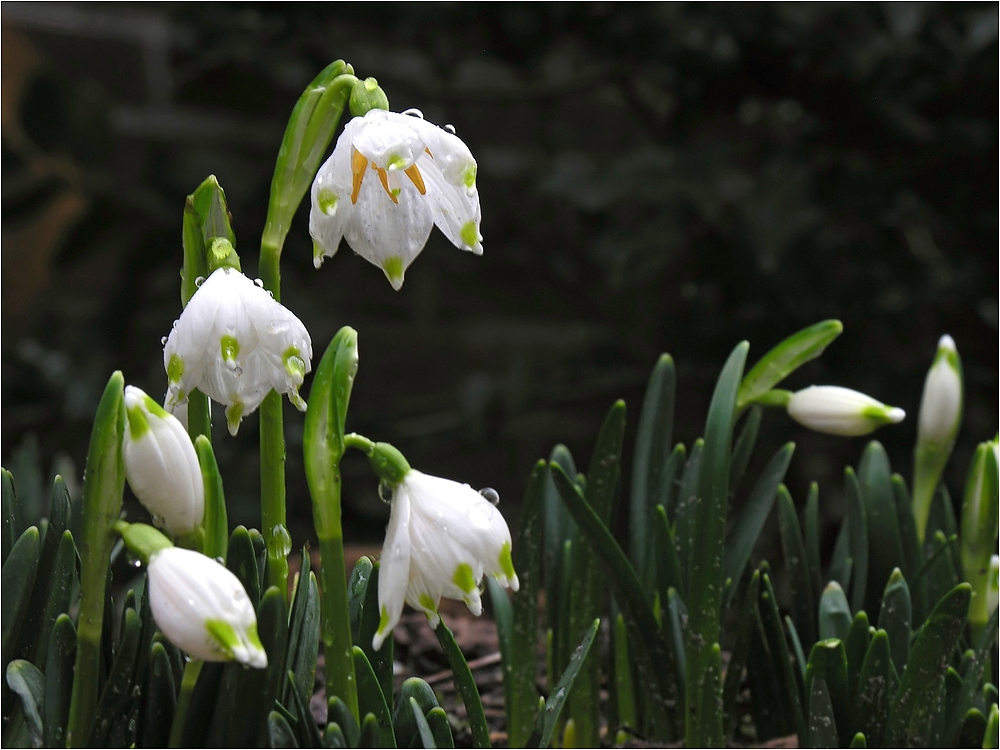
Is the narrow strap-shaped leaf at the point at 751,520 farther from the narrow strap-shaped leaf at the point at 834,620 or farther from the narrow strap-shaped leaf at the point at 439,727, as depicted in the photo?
the narrow strap-shaped leaf at the point at 439,727

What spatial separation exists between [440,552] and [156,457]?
131mm

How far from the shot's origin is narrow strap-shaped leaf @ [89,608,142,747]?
18.3 inches

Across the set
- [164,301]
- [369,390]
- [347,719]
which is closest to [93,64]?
[164,301]

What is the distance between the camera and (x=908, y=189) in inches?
55.1

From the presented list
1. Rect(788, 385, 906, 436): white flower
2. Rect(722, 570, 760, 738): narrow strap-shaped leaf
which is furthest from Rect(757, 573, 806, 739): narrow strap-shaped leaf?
Rect(788, 385, 906, 436): white flower

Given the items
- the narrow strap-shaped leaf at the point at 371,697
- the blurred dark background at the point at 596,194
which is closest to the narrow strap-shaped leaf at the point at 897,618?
the narrow strap-shaped leaf at the point at 371,697

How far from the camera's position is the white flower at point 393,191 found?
44cm

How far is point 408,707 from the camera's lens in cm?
50

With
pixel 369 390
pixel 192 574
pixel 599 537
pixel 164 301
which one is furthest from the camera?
pixel 369 390

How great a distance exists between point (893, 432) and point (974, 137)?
0.43 m

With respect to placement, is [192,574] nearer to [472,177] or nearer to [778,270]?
[472,177]

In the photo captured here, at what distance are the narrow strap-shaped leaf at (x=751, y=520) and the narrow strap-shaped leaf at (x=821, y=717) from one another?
140 mm

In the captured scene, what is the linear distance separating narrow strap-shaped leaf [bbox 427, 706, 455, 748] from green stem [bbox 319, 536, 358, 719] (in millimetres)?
42

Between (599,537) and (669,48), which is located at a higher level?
(669,48)
